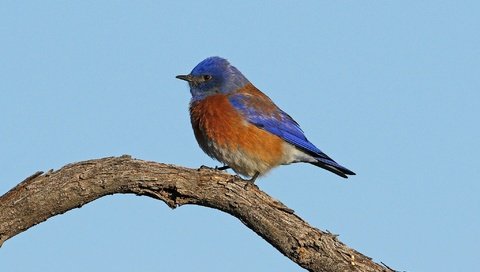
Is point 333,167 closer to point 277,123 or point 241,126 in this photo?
point 277,123

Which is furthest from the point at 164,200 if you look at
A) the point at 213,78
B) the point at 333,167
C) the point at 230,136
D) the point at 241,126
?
the point at 333,167

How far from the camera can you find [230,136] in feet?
32.1

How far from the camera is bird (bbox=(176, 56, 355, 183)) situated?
981 cm

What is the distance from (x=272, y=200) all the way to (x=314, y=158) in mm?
2313

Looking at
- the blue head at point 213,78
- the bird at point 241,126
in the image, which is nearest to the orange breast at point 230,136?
the bird at point 241,126

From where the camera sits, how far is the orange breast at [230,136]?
978 cm

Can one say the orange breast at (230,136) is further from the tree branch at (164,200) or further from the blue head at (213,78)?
the tree branch at (164,200)

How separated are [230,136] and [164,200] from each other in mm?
2014

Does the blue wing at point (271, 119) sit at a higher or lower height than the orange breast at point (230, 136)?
higher

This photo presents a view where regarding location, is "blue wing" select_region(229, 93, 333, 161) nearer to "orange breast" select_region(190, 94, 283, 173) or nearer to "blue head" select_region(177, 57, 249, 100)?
"orange breast" select_region(190, 94, 283, 173)

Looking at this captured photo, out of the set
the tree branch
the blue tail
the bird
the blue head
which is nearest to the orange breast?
the bird

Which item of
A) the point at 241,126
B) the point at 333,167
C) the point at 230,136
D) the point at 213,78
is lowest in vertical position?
the point at 230,136

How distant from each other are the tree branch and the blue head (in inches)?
103

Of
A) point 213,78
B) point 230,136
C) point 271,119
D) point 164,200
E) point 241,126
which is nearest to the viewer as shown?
point 164,200
